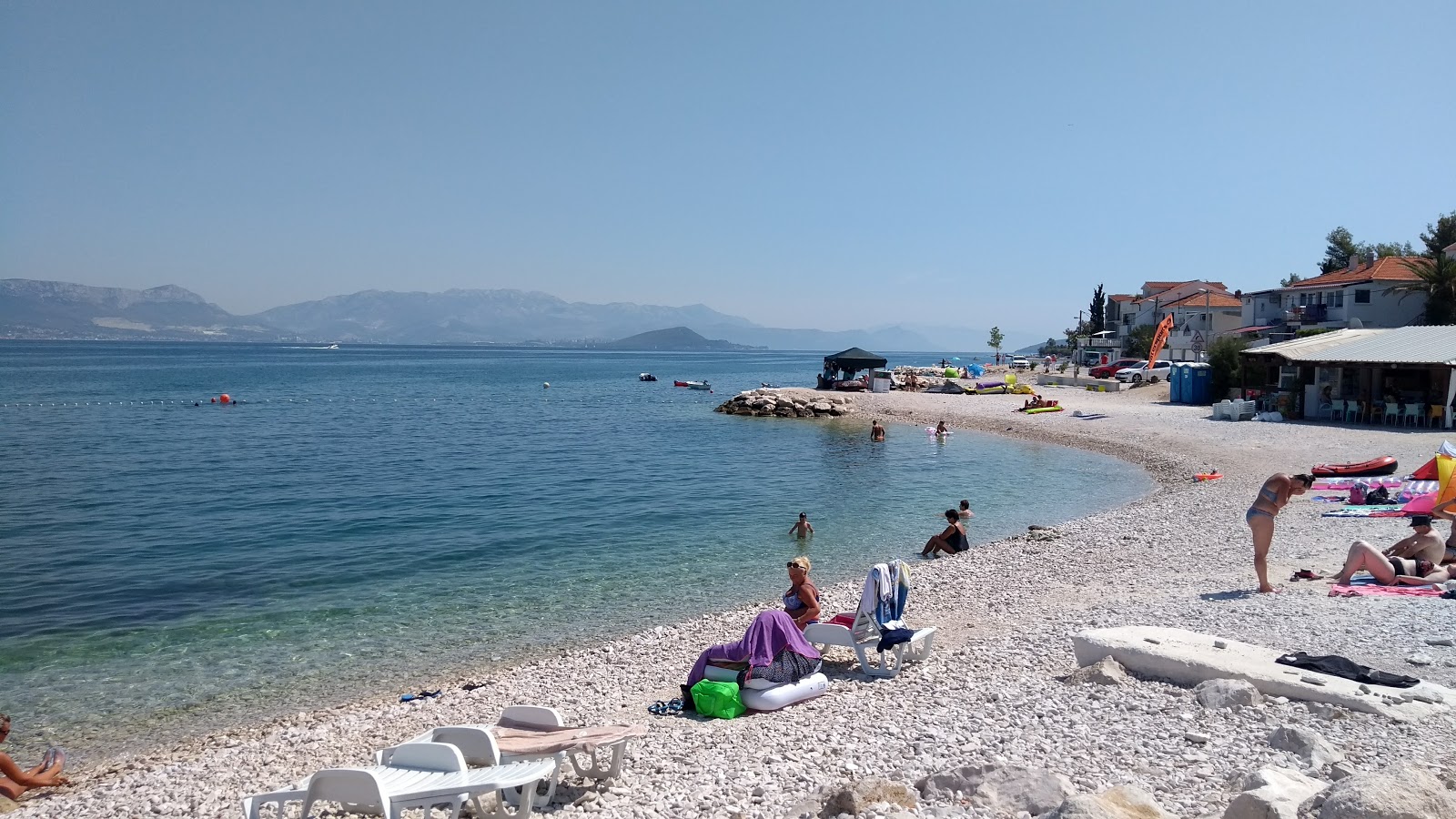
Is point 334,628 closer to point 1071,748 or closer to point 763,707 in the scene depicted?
point 763,707

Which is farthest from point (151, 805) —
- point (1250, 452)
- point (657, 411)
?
point (657, 411)

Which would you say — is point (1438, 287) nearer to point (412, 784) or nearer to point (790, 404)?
point (790, 404)

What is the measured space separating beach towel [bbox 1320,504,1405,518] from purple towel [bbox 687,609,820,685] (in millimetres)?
11821

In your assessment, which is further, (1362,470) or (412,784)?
(1362,470)

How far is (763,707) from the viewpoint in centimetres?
791

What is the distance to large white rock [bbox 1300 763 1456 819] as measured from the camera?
394 centimetres

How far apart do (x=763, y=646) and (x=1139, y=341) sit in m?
70.6

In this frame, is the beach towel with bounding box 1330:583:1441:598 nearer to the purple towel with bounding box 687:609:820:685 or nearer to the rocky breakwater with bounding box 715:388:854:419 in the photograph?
the purple towel with bounding box 687:609:820:685

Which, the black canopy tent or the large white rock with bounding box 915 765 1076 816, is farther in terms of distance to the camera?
the black canopy tent

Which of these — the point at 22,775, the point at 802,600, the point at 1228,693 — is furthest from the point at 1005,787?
the point at 22,775

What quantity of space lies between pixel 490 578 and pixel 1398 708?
12.4 meters

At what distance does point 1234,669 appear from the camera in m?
6.71

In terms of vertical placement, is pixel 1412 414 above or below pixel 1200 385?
below

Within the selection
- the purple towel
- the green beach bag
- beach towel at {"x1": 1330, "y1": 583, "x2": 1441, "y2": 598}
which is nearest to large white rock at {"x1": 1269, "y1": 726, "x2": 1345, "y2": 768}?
the purple towel
